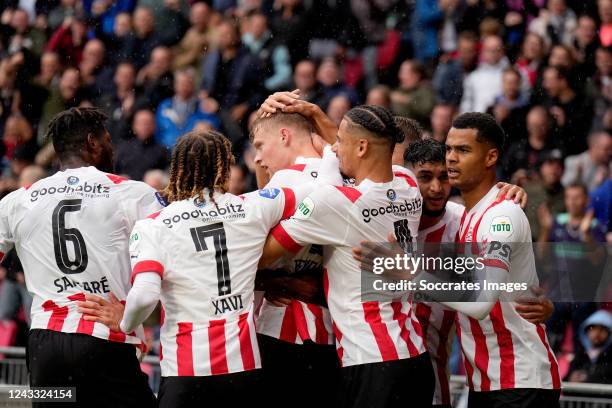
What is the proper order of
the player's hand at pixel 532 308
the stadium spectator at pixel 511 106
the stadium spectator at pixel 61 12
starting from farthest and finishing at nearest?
the stadium spectator at pixel 61 12 < the stadium spectator at pixel 511 106 < the player's hand at pixel 532 308

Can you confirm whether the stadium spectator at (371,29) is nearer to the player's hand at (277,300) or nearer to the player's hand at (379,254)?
the player's hand at (277,300)

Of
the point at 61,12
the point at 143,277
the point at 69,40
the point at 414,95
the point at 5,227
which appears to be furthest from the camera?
the point at 61,12

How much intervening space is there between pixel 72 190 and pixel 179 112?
22.9 feet

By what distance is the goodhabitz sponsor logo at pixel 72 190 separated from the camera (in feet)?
22.6

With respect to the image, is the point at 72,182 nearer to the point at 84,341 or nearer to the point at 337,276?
the point at 84,341

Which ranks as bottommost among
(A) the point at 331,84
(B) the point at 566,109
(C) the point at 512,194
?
(C) the point at 512,194

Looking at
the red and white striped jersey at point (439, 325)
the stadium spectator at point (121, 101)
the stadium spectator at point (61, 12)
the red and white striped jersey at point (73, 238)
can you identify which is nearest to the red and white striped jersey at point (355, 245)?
the red and white striped jersey at point (439, 325)

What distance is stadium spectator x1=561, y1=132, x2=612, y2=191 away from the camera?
11164 mm

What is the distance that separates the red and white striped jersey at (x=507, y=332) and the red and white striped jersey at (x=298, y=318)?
0.87m

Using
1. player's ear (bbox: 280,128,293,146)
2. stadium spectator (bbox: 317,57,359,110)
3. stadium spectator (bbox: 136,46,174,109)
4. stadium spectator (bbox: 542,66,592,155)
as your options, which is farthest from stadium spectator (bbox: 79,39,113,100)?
player's ear (bbox: 280,128,293,146)

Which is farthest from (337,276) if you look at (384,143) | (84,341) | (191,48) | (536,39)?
(191,48)

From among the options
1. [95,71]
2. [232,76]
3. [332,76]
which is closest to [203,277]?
[332,76]

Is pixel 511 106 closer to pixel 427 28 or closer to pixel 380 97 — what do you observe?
pixel 380 97

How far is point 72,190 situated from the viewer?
688 centimetres
